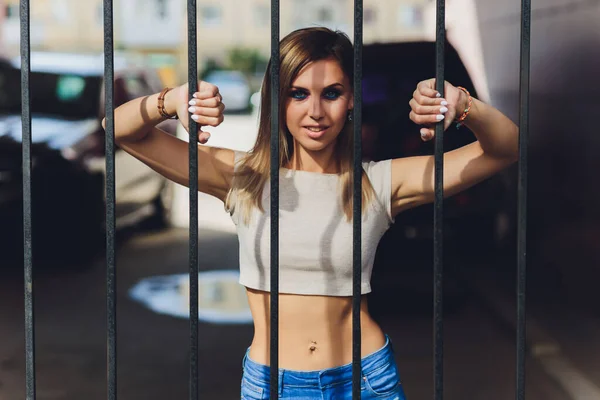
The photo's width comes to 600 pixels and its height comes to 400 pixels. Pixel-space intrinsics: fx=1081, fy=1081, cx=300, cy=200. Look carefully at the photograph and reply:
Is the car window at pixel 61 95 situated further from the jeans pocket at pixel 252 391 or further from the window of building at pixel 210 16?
the window of building at pixel 210 16

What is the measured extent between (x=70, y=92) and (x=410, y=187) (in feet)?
22.0

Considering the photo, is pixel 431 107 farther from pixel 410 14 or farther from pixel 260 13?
pixel 260 13

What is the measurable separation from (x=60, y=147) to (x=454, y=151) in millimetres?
6781

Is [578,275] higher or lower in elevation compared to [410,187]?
→ lower

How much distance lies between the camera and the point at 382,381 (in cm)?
213

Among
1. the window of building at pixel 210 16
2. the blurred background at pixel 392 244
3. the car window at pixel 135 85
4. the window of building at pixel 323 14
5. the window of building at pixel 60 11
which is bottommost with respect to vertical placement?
the blurred background at pixel 392 244

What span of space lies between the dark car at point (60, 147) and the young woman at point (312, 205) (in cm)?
613

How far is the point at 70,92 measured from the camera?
848 centimetres

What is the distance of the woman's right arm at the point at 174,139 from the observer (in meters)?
1.75

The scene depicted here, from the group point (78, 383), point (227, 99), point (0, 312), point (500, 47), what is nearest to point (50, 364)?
point (78, 383)

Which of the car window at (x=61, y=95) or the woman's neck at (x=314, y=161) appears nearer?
the woman's neck at (x=314, y=161)

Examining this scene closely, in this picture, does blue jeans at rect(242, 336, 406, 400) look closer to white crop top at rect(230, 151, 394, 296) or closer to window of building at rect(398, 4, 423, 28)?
white crop top at rect(230, 151, 394, 296)

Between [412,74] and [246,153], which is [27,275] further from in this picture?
[412,74]

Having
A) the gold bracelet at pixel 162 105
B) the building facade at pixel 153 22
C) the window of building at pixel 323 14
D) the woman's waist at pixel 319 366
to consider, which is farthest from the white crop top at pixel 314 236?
the window of building at pixel 323 14
